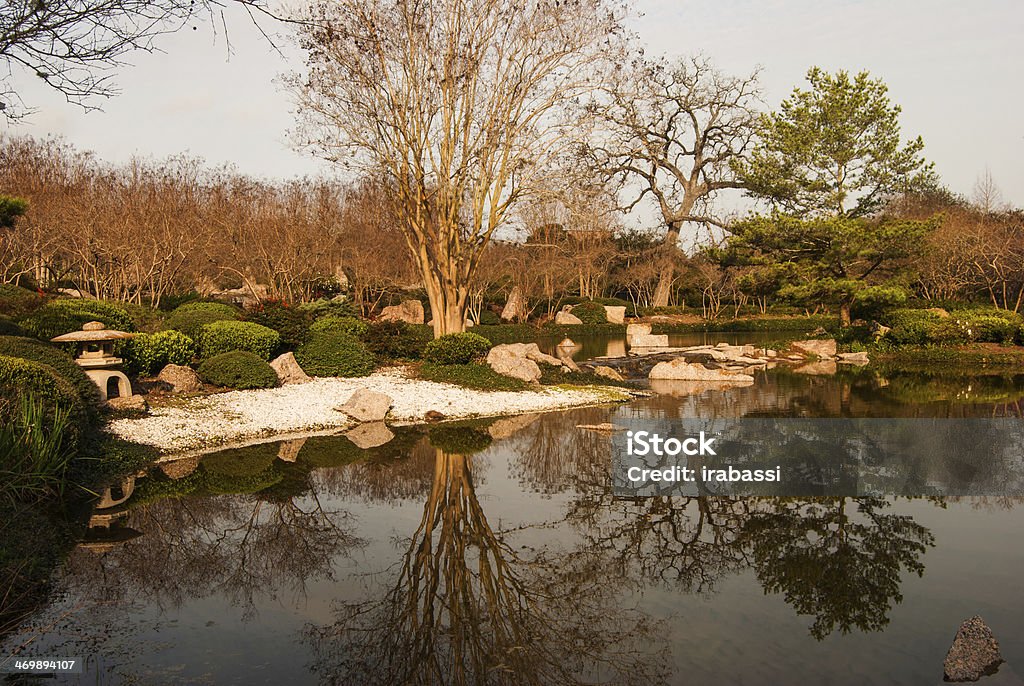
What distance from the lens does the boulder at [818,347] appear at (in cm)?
2614

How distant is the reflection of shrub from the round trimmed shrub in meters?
5.20

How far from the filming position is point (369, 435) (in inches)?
492

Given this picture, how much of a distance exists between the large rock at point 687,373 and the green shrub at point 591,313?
21.4 m

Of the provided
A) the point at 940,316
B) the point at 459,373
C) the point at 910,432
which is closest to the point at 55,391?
the point at 459,373

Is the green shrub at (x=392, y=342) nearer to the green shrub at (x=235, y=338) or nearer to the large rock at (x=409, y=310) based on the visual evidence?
the green shrub at (x=235, y=338)

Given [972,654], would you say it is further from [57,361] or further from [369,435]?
[57,361]

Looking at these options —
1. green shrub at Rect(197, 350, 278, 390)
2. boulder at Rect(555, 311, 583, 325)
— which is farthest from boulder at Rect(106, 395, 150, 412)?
boulder at Rect(555, 311, 583, 325)

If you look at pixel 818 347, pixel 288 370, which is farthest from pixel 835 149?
pixel 288 370

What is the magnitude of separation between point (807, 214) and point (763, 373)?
1013cm

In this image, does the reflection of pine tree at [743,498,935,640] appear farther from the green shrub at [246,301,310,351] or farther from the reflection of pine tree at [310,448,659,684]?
the green shrub at [246,301,310,351]

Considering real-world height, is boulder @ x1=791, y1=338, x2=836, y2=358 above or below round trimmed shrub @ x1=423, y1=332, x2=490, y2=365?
below

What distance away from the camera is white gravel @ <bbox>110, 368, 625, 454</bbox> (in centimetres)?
1178

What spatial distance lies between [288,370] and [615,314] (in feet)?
94.1

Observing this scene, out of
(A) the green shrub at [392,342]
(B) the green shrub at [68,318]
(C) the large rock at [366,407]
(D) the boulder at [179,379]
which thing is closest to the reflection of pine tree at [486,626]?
(C) the large rock at [366,407]
